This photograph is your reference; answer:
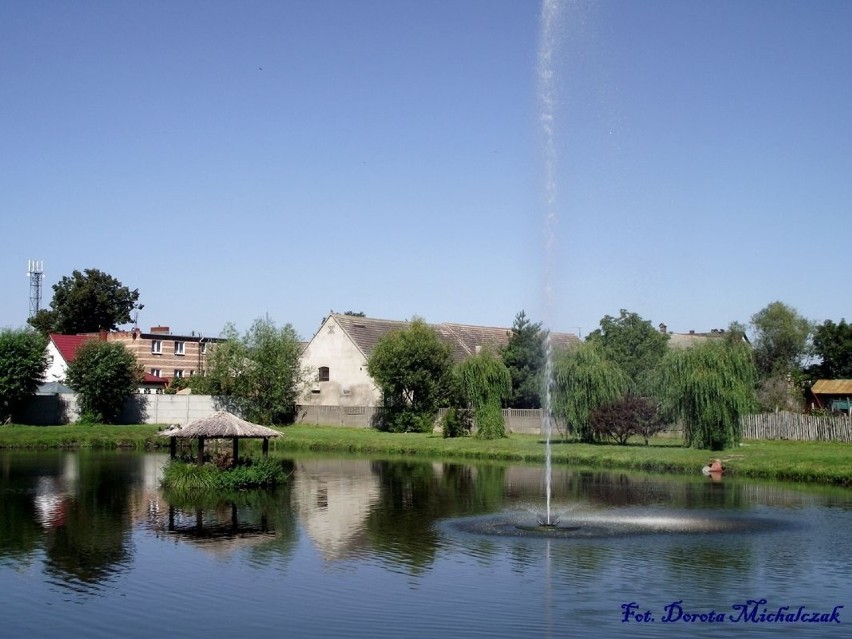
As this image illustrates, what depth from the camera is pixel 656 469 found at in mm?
44594

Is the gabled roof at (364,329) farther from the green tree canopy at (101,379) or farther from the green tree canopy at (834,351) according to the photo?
the green tree canopy at (834,351)

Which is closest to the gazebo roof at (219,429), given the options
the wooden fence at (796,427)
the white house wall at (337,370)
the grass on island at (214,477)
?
the grass on island at (214,477)

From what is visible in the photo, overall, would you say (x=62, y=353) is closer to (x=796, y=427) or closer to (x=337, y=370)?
(x=337, y=370)

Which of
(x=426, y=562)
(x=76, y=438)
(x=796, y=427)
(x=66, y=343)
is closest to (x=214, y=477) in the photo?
(x=426, y=562)

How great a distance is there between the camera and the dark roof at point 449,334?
257ft

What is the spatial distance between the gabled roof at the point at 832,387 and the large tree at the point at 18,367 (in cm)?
5529

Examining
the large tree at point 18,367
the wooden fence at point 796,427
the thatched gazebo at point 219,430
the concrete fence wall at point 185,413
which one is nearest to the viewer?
the thatched gazebo at point 219,430

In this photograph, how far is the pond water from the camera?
16.6 meters

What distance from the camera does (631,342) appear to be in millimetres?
73562

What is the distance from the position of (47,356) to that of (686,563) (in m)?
58.3

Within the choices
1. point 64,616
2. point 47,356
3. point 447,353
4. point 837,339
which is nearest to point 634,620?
point 64,616

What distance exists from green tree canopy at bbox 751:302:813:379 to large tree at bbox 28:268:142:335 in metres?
71.8

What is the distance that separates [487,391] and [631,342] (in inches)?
747

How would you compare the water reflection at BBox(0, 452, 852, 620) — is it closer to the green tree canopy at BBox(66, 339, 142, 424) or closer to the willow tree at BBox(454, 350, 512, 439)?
the willow tree at BBox(454, 350, 512, 439)
